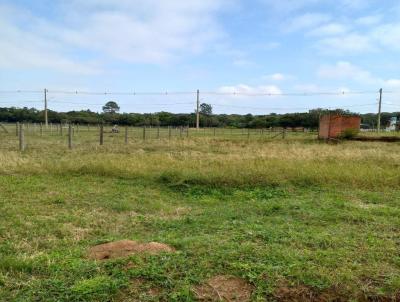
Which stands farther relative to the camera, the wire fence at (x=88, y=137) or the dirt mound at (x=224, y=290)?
the wire fence at (x=88, y=137)

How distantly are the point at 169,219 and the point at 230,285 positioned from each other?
253cm

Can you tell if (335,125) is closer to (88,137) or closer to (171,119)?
(88,137)

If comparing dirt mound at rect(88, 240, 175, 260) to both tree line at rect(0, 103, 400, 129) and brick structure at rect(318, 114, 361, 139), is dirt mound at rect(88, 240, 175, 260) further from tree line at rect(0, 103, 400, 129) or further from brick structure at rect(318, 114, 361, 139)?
tree line at rect(0, 103, 400, 129)

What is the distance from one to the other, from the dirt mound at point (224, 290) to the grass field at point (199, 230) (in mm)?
64

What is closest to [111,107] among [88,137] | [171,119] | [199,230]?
[171,119]

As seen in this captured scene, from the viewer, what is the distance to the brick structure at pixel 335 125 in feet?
87.5

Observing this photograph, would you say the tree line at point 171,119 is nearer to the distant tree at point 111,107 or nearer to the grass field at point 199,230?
the distant tree at point 111,107

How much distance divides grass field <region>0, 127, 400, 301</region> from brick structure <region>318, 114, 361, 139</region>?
1805cm

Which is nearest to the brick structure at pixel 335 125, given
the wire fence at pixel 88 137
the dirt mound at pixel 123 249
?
the wire fence at pixel 88 137

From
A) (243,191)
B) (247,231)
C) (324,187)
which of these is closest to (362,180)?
(324,187)

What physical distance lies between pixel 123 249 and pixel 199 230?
4.21 feet

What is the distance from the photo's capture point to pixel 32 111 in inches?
3167

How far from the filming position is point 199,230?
4.71 m

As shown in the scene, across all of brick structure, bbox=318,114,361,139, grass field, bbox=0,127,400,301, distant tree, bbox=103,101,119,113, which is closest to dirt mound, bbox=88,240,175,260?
grass field, bbox=0,127,400,301
